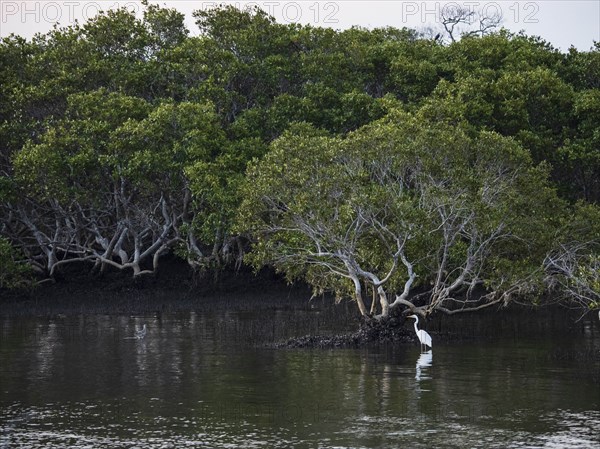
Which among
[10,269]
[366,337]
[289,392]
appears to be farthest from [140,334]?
[289,392]

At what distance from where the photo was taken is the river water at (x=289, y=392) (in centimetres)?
1977

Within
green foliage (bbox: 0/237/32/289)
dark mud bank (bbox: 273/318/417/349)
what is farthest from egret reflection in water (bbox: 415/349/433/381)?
green foliage (bbox: 0/237/32/289)

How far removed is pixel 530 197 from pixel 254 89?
2073 centimetres

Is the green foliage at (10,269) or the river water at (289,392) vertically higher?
the green foliage at (10,269)

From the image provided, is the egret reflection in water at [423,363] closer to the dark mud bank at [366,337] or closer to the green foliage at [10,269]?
the dark mud bank at [366,337]

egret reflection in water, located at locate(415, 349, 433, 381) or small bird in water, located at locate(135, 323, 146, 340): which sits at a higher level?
small bird in water, located at locate(135, 323, 146, 340)

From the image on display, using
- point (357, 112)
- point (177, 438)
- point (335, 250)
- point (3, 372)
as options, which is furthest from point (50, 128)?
point (177, 438)

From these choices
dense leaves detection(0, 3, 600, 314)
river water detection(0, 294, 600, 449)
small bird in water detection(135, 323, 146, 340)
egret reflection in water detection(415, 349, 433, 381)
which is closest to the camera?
river water detection(0, 294, 600, 449)

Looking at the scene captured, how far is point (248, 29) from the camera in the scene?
2048 inches

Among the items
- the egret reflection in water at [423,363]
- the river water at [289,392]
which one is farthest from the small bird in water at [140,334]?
the egret reflection in water at [423,363]

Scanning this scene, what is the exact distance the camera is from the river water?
19767mm

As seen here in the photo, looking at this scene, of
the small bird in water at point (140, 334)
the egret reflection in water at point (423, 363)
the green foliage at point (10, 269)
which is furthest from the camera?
the green foliage at point (10, 269)

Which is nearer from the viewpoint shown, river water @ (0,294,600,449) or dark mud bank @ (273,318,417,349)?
river water @ (0,294,600,449)

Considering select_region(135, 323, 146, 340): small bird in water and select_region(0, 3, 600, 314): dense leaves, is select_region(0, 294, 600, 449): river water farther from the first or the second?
select_region(0, 3, 600, 314): dense leaves
